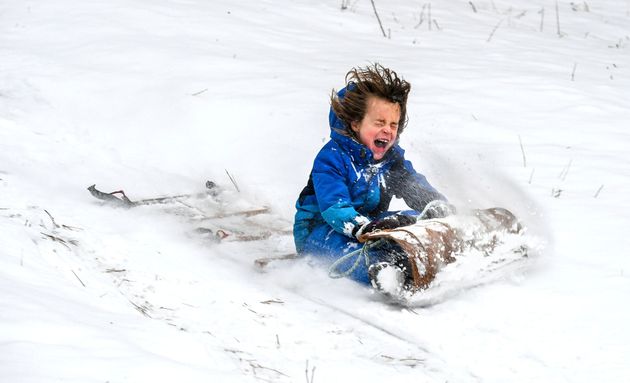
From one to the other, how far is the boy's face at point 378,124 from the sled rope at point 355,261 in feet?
2.17

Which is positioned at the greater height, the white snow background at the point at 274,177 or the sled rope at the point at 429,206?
the sled rope at the point at 429,206

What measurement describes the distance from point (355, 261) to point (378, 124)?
812 mm

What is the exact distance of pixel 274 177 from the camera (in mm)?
6512

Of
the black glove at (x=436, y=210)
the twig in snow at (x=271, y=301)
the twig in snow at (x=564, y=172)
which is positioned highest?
the black glove at (x=436, y=210)

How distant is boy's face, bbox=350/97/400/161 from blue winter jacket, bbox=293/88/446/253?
0.06m

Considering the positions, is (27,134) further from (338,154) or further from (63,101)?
(338,154)

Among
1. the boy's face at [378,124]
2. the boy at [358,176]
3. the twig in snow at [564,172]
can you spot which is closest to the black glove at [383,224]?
the boy at [358,176]

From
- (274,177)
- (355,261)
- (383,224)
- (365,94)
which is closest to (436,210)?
(383,224)

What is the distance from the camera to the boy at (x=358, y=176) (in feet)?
15.8

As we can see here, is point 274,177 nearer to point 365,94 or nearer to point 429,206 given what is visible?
point 365,94

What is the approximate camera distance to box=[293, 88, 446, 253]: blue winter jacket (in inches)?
189

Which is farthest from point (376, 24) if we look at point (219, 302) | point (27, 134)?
point (219, 302)

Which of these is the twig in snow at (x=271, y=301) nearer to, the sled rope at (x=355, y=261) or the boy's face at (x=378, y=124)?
the sled rope at (x=355, y=261)

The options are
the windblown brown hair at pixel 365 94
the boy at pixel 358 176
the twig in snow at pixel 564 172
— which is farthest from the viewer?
the twig in snow at pixel 564 172
